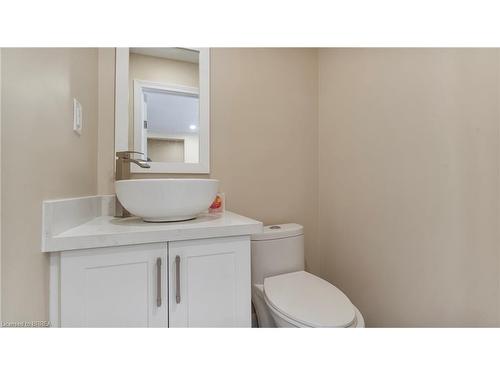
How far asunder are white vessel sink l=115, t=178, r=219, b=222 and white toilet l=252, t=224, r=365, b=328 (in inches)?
14.5

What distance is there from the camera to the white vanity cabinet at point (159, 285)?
0.64 metres

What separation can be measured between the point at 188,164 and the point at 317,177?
907 mm

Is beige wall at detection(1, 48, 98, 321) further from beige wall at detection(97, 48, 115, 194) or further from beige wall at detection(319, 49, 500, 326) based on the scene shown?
beige wall at detection(319, 49, 500, 326)

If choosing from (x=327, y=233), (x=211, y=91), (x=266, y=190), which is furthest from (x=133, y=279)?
(x=327, y=233)

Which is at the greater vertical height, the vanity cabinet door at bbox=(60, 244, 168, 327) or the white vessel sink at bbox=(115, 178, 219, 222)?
the white vessel sink at bbox=(115, 178, 219, 222)

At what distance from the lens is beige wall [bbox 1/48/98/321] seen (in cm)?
47

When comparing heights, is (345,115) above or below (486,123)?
above

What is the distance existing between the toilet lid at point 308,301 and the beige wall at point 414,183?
0.34m

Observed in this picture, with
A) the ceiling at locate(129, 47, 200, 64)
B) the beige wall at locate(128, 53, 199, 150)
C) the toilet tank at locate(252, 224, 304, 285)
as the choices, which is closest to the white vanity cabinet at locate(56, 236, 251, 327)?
the toilet tank at locate(252, 224, 304, 285)

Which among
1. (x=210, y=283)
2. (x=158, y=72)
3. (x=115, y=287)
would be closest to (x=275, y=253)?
(x=210, y=283)

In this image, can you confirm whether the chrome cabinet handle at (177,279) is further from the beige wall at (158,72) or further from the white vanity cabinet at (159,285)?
the beige wall at (158,72)

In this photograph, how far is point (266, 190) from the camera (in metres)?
1.46

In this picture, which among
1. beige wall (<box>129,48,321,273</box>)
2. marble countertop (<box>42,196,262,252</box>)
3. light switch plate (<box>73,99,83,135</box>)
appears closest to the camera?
marble countertop (<box>42,196,262,252</box>)
